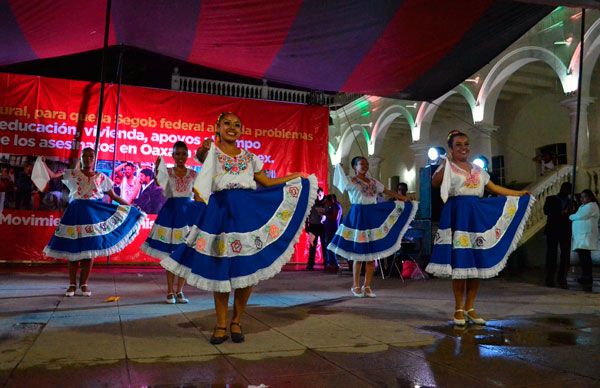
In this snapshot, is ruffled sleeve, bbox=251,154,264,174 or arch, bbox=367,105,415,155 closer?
ruffled sleeve, bbox=251,154,264,174

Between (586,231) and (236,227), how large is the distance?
6577 millimetres

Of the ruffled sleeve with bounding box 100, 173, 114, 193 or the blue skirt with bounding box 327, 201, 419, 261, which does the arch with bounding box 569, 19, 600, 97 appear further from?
the ruffled sleeve with bounding box 100, 173, 114, 193

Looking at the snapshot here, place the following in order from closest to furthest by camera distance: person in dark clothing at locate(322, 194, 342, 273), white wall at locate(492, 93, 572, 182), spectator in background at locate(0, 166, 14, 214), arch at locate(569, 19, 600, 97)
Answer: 1. spectator in background at locate(0, 166, 14, 214)
2. person in dark clothing at locate(322, 194, 342, 273)
3. arch at locate(569, 19, 600, 97)
4. white wall at locate(492, 93, 572, 182)

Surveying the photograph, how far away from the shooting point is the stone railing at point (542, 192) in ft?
34.0

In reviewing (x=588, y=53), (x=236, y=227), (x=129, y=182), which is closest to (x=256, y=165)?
(x=236, y=227)

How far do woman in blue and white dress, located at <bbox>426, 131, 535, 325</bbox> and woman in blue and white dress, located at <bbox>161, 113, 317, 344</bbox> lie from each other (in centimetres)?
127

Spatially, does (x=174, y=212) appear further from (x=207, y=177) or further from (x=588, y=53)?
(x=588, y=53)

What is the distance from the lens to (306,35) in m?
5.62

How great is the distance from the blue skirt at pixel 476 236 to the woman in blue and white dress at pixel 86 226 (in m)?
3.70

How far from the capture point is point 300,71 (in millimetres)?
6559

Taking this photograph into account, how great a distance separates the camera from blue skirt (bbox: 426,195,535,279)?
12.8ft

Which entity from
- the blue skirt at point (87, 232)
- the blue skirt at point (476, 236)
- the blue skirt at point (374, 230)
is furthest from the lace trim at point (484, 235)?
the blue skirt at point (87, 232)

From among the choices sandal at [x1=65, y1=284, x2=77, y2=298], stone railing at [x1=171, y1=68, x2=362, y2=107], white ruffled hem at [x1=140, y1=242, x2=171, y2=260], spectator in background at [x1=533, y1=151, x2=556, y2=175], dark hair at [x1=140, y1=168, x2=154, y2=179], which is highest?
stone railing at [x1=171, y1=68, x2=362, y2=107]

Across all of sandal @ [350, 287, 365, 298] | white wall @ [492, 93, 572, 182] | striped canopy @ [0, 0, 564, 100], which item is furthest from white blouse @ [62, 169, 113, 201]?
white wall @ [492, 93, 572, 182]
